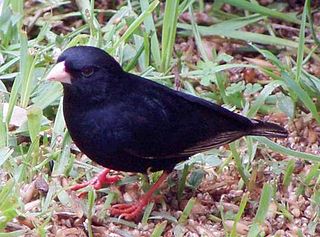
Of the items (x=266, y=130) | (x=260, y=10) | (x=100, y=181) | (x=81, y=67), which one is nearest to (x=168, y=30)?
(x=260, y=10)

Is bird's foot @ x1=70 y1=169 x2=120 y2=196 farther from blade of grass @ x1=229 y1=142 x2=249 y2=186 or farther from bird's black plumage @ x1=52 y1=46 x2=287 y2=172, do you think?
blade of grass @ x1=229 y1=142 x2=249 y2=186

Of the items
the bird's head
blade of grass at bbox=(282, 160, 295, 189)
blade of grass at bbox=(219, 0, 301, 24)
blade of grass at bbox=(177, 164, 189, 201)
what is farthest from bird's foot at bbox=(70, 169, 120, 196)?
blade of grass at bbox=(219, 0, 301, 24)

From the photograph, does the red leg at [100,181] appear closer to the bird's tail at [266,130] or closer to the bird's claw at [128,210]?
the bird's claw at [128,210]

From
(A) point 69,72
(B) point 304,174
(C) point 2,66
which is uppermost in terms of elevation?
(A) point 69,72

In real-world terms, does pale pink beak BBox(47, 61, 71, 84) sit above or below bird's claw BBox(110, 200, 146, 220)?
above

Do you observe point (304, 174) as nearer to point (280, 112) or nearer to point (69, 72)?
point (280, 112)

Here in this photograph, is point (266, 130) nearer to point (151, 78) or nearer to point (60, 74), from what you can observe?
point (151, 78)

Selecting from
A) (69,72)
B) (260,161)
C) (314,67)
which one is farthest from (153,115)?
(314,67)

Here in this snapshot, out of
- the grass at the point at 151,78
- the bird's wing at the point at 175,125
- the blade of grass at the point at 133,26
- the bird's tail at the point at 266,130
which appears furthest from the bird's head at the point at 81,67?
the blade of grass at the point at 133,26
